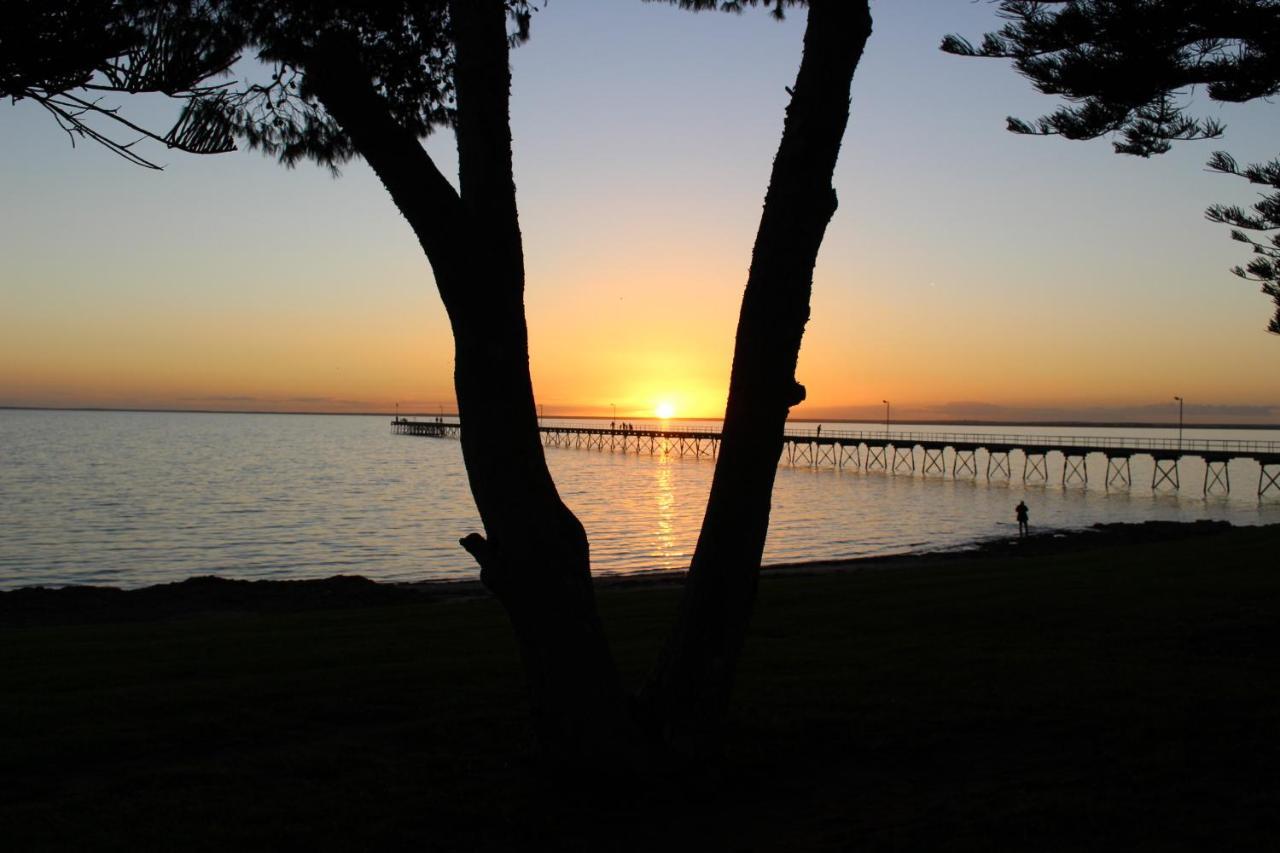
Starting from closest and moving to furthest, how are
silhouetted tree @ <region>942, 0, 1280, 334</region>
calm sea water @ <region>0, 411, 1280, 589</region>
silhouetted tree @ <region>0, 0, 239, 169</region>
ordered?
silhouetted tree @ <region>0, 0, 239, 169</region>, silhouetted tree @ <region>942, 0, 1280, 334</region>, calm sea water @ <region>0, 411, 1280, 589</region>

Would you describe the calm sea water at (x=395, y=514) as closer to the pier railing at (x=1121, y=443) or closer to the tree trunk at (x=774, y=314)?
the pier railing at (x=1121, y=443)

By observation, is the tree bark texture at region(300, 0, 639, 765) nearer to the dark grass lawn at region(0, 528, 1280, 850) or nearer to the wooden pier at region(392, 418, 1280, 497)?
the dark grass lawn at region(0, 528, 1280, 850)

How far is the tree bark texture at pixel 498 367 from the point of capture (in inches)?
180

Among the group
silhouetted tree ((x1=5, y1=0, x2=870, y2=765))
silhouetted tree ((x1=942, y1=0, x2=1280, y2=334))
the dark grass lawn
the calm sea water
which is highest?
silhouetted tree ((x1=942, y1=0, x2=1280, y2=334))

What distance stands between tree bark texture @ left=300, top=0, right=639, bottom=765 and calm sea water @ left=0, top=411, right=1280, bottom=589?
71.8ft

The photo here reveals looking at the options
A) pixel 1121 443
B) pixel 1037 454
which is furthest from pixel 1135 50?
pixel 1037 454

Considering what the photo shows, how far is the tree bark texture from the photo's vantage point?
4570 mm

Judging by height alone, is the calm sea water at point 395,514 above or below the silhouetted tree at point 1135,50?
below

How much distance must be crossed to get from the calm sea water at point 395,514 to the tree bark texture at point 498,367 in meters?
21.9

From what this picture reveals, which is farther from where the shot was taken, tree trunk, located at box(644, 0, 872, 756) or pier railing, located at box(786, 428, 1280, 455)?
pier railing, located at box(786, 428, 1280, 455)

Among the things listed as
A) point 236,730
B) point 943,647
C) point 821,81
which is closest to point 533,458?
point 821,81

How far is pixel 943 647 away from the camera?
8703mm

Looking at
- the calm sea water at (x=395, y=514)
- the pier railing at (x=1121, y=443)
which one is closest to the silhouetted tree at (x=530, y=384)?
the calm sea water at (x=395, y=514)

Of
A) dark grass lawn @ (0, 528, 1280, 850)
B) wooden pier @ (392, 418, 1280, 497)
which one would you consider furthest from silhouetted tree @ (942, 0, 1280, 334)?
wooden pier @ (392, 418, 1280, 497)
